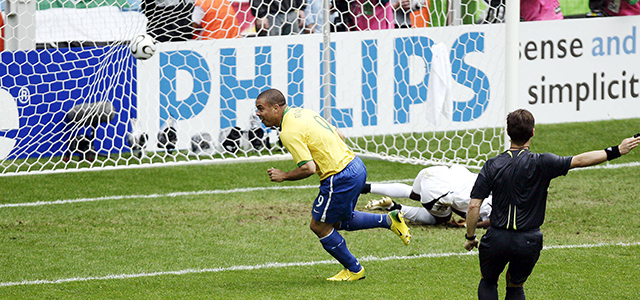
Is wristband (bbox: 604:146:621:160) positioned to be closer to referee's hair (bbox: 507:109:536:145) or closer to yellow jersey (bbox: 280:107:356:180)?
referee's hair (bbox: 507:109:536:145)

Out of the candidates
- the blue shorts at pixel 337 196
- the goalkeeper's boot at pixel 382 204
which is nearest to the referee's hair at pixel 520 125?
the blue shorts at pixel 337 196

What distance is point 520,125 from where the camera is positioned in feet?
15.0

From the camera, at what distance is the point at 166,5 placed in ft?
32.5

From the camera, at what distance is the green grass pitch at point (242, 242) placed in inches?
235

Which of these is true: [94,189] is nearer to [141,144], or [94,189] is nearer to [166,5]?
[141,144]

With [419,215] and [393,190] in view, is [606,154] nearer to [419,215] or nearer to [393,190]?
[419,215]

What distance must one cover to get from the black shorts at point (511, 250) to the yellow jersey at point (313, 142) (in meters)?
1.48

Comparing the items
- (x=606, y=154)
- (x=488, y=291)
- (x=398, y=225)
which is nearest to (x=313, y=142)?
(x=398, y=225)

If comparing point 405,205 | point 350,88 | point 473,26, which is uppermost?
point 473,26

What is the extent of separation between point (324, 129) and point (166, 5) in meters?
4.59

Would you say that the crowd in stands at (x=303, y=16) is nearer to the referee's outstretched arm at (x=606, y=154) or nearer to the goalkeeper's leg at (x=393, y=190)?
the goalkeeper's leg at (x=393, y=190)

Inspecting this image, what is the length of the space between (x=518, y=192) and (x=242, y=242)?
3.27 metres

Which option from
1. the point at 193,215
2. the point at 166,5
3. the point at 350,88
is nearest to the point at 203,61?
the point at 166,5

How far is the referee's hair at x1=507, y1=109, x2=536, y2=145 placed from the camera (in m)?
4.56
